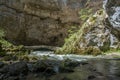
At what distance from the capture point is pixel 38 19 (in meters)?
32.4

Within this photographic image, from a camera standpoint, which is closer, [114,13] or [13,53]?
[13,53]

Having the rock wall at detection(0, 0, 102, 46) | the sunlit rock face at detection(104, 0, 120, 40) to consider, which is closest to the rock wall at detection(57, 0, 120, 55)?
the sunlit rock face at detection(104, 0, 120, 40)

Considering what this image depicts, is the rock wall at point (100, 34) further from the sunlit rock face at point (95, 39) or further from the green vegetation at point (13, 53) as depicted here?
the green vegetation at point (13, 53)

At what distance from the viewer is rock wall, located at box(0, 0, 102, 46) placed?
30.8m

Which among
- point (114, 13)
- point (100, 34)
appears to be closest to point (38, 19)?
point (100, 34)

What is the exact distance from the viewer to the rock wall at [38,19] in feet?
101

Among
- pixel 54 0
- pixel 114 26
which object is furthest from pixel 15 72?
pixel 54 0

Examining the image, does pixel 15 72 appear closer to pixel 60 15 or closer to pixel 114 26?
pixel 114 26

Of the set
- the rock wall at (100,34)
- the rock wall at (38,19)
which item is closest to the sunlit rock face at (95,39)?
the rock wall at (100,34)

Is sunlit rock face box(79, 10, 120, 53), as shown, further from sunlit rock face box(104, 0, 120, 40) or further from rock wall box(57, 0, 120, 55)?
sunlit rock face box(104, 0, 120, 40)

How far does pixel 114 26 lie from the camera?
15391 millimetres

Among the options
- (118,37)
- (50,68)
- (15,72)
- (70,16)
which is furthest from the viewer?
(70,16)

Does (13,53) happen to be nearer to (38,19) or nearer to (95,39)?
(95,39)

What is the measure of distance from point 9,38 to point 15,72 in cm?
2633
